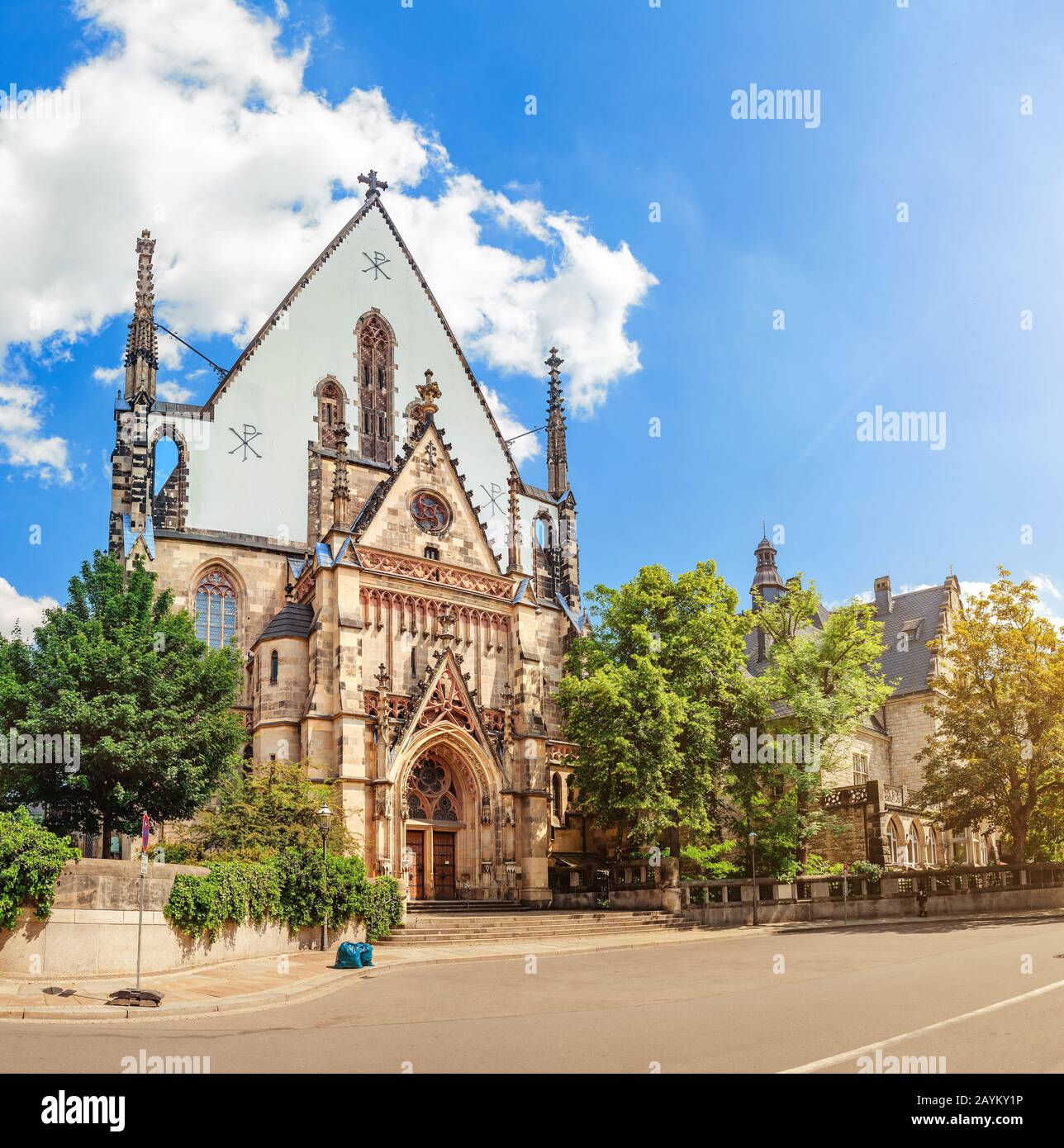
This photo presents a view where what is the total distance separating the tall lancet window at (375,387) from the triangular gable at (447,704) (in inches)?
435

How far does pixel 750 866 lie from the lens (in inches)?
1470

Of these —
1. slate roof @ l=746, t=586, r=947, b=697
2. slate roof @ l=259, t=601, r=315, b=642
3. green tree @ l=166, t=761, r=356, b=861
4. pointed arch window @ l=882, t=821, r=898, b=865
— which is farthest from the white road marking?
slate roof @ l=746, t=586, r=947, b=697

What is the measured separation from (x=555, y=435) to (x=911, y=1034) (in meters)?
41.0

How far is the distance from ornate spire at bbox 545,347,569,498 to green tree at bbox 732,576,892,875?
43.6 ft

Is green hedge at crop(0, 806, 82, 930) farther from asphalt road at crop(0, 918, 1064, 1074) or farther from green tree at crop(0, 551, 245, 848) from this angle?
green tree at crop(0, 551, 245, 848)

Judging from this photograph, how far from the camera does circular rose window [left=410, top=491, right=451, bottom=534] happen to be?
3981 centimetres

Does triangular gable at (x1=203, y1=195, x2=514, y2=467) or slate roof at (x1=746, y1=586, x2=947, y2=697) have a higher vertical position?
triangular gable at (x1=203, y1=195, x2=514, y2=467)

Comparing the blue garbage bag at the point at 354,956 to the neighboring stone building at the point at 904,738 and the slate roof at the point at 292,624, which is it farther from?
the neighboring stone building at the point at 904,738

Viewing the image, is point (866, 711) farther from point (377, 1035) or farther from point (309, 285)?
point (377, 1035)

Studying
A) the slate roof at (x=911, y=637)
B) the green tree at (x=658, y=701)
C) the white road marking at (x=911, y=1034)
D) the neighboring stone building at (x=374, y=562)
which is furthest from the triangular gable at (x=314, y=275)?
the white road marking at (x=911, y=1034)

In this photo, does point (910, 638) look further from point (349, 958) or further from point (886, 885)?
point (349, 958)

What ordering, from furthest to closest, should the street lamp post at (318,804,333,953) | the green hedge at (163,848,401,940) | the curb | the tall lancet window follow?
the tall lancet window, the street lamp post at (318,804,333,953), the green hedge at (163,848,401,940), the curb

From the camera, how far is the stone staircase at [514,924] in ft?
88.9
